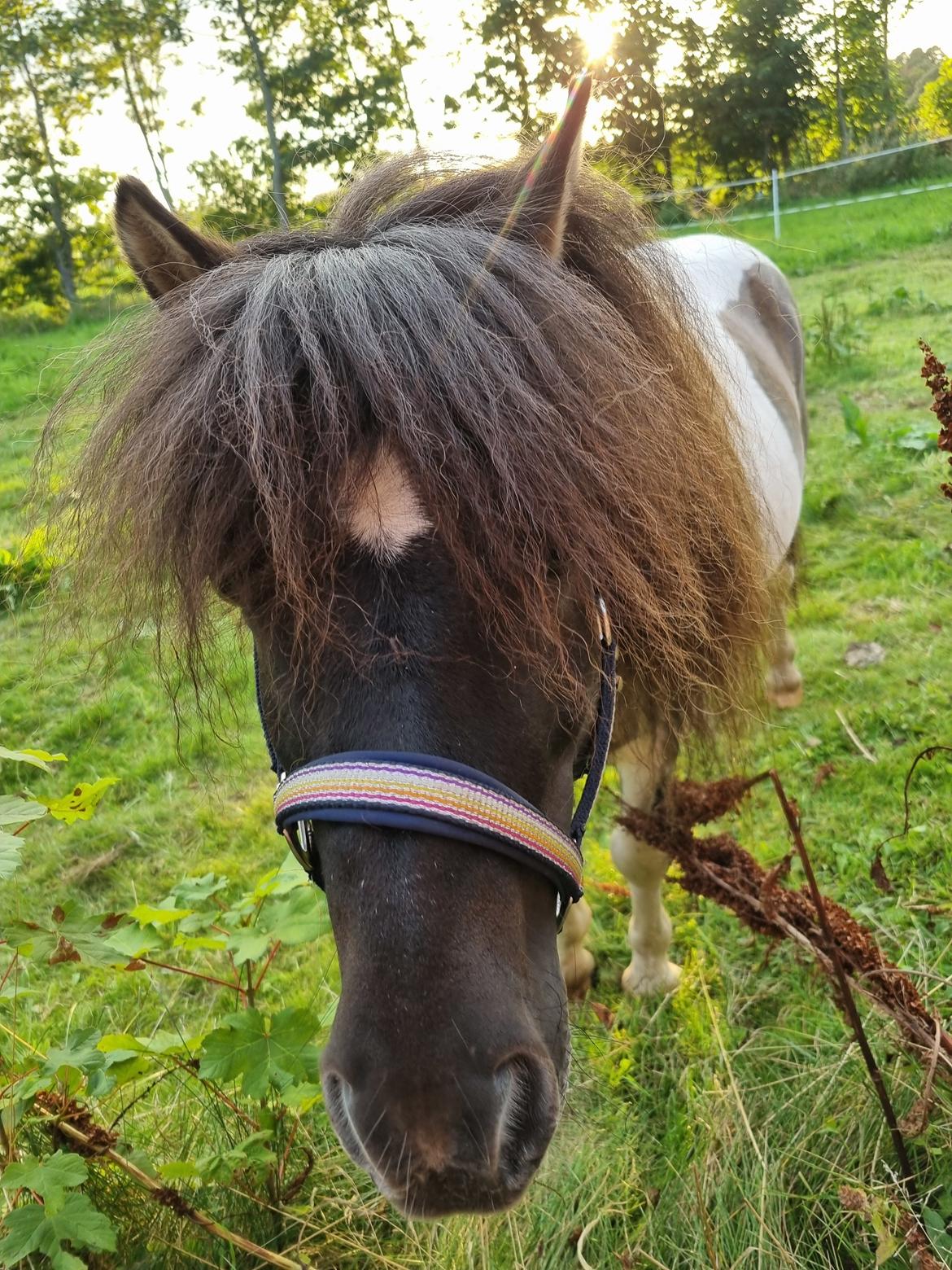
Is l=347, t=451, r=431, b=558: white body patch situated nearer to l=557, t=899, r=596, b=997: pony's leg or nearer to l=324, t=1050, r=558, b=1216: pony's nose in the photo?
l=324, t=1050, r=558, b=1216: pony's nose

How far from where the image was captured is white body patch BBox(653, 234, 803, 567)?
2.02 m

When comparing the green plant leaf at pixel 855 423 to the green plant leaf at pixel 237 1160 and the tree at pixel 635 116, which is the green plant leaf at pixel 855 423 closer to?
the tree at pixel 635 116

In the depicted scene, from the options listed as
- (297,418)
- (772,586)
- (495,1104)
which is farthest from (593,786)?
(772,586)

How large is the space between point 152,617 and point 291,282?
0.63 metres

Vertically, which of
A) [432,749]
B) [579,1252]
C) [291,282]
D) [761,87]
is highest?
[761,87]

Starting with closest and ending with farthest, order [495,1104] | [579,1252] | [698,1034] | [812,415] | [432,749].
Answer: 1. [495,1104]
2. [432,749]
3. [579,1252]
4. [698,1034]
5. [812,415]

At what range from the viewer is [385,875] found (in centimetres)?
103

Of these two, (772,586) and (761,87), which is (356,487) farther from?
(761,87)

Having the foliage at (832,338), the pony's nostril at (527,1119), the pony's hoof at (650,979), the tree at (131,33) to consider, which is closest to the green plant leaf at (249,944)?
the pony's nostril at (527,1119)

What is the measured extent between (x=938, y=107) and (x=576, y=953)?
27061 mm

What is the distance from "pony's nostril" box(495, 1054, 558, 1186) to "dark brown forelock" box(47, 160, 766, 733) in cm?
53

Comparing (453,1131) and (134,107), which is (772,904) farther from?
(134,107)

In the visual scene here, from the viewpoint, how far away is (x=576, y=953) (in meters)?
2.58

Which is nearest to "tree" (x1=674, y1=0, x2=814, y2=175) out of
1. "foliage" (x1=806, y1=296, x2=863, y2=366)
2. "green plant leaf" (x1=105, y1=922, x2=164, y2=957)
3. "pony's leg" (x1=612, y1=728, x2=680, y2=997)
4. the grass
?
the grass
